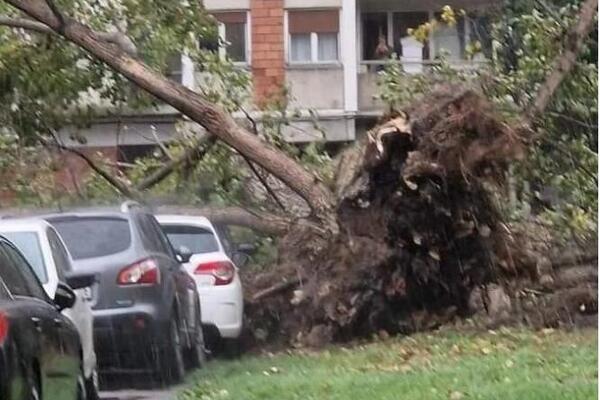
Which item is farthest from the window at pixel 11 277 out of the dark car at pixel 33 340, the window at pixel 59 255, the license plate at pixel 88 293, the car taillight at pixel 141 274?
the car taillight at pixel 141 274

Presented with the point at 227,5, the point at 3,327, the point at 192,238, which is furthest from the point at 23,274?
the point at 227,5

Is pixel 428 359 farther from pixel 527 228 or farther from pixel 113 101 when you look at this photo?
pixel 113 101

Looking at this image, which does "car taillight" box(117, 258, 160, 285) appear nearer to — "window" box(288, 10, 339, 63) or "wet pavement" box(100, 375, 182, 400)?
"wet pavement" box(100, 375, 182, 400)

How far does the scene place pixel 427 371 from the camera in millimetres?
10906

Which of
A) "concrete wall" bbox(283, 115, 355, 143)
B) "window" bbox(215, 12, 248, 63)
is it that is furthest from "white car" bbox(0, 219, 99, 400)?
"window" bbox(215, 12, 248, 63)

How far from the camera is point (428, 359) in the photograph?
11.8 meters

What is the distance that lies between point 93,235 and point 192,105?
6.58ft

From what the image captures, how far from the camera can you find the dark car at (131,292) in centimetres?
1182

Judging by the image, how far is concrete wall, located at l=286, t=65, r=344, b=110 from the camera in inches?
811

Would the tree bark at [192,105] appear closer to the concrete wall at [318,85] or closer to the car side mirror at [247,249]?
the car side mirror at [247,249]

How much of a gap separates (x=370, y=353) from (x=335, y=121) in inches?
275

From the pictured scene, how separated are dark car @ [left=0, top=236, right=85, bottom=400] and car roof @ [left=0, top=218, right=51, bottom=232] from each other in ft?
5.60

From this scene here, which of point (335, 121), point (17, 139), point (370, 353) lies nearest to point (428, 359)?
point (370, 353)

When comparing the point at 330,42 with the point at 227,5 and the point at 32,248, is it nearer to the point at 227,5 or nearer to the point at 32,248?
the point at 227,5
